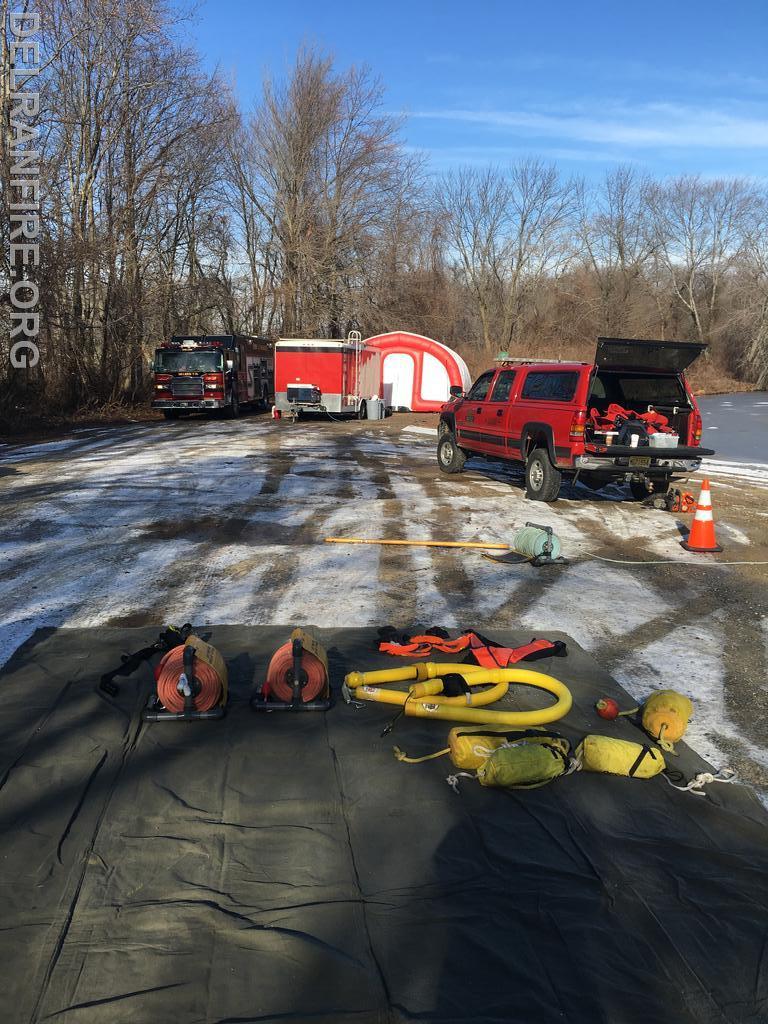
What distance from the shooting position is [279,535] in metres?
8.91

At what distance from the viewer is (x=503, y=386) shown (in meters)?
12.3

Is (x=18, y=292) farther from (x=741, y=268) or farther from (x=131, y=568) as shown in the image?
(x=741, y=268)

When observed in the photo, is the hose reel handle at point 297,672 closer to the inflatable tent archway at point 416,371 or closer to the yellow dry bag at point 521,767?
the yellow dry bag at point 521,767

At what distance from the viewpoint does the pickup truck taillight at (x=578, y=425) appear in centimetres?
1000

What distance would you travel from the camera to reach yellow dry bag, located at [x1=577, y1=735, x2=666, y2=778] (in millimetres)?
3676

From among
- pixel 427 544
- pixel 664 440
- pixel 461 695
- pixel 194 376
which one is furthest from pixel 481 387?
pixel 194 376

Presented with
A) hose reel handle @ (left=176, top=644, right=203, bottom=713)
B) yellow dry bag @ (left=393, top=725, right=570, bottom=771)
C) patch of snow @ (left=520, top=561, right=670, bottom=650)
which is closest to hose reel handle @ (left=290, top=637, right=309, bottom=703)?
hose reel handle @ (left=176, top=644, right=203, bottom=713)

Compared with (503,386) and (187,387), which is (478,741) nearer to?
(503,386)

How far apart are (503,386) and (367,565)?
5.66 meters

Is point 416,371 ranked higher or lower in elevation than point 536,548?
higher

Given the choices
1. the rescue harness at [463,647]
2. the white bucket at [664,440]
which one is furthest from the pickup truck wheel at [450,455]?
the rescue harness at [463,647]

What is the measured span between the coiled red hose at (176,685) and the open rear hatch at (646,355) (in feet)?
24.3

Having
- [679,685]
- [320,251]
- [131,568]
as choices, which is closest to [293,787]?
[679,685]

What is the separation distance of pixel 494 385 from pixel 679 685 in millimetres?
8190
